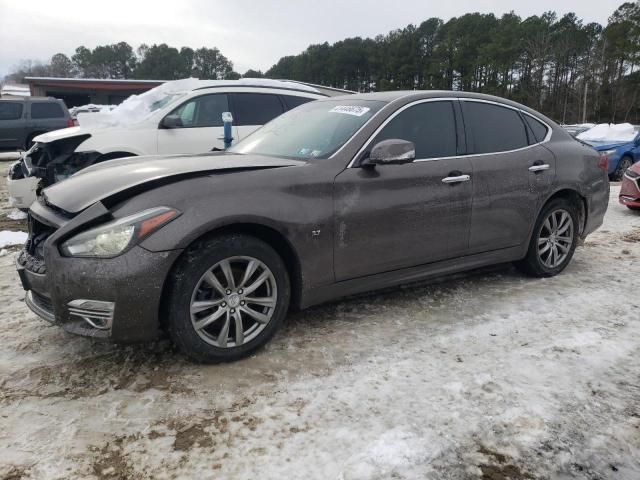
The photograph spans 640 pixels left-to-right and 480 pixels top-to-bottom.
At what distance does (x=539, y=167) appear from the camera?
4.44 meters

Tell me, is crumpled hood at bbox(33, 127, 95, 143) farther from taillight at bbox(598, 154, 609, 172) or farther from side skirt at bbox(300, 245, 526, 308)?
taillight at bbox(598, 154, 609, 172)

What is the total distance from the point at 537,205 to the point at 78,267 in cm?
362

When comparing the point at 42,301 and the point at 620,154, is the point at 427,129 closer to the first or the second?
the point at 42,301

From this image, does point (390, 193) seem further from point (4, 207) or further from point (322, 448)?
point (4, 207)

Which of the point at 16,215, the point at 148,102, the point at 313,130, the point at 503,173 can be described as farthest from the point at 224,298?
the point at 16,215

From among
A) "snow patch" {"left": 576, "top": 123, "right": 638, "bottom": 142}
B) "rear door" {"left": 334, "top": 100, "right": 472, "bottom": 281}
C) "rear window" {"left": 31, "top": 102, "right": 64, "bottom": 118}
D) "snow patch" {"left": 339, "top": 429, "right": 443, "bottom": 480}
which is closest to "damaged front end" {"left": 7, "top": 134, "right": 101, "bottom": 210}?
"rear door" {"left": 334, "top": 100, "right": 472, "bottom": 281}

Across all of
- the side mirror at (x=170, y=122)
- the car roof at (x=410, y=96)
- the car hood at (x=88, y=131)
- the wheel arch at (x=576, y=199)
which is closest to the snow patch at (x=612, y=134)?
the wheel arch at (x=576, y=199)

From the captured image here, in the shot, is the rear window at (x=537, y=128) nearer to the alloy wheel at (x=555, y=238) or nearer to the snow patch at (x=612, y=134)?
the alloy wheel at (x=555, y=238)

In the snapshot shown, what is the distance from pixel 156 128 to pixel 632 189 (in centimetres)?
720

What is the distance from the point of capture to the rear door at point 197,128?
22.5ft

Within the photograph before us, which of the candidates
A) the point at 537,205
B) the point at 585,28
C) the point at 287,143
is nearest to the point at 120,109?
the point at 287,143

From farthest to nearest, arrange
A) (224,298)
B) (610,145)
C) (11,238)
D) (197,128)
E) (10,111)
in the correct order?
(10,111)
(610,145)
(197,128)
(11,238)
(224,298)

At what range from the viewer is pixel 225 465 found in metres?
2.15

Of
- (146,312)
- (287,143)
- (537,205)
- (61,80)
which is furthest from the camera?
(61,80)
